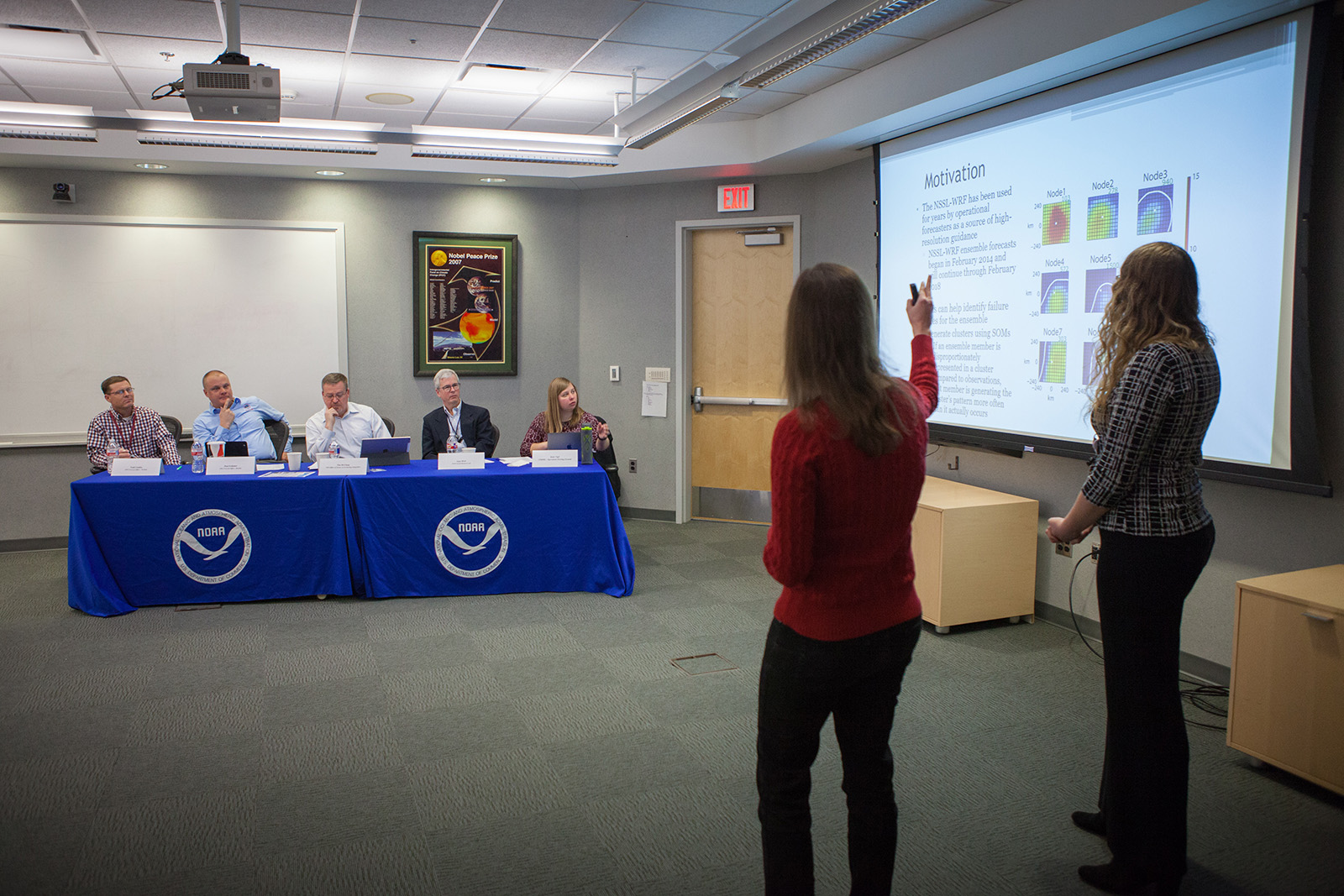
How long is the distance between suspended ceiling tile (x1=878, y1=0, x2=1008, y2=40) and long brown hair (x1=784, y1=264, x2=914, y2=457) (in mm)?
2775

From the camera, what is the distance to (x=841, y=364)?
4.99 feet

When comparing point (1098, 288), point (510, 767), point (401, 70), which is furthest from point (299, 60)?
point (1098, 288)

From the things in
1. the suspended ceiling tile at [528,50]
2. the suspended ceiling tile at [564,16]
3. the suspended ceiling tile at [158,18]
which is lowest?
the suspended ceiling tile at [158,18]

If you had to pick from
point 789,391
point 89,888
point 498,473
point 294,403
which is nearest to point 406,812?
point 89,888

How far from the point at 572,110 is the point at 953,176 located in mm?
2476

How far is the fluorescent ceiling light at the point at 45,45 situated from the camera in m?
4.01

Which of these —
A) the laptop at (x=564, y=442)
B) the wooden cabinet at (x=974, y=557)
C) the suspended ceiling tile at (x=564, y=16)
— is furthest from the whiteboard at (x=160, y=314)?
the wooden cabinet at (x=974, y=557)

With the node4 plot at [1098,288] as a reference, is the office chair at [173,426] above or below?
below

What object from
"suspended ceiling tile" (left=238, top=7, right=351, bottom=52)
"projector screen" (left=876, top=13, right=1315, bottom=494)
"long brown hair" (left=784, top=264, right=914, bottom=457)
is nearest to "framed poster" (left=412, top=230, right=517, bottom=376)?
"suspended ceiling tile" (left=238, top=7, right=351, bottom=52)

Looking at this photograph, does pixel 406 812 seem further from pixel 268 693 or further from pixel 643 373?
pixel 643 373

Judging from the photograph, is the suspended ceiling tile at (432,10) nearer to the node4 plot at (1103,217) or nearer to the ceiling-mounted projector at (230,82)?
the ceiling-mounted projector at (230,82)

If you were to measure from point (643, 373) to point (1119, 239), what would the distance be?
12.8 feet

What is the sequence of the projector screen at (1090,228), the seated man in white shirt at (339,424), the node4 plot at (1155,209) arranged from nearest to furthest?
the projector screen at (1090,228) → the node4 plot at (1155,209) → the seated man in white shirt at (339,424)

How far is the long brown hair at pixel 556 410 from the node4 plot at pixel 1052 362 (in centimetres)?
263
